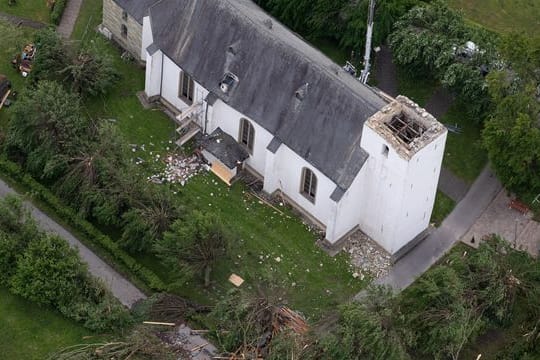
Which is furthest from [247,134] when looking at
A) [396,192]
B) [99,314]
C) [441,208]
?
[99,314]

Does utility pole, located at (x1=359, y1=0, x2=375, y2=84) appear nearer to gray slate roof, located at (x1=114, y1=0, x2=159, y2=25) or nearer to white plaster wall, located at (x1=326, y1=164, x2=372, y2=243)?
white plaster wall, located at (x1=326, y1=164, x2=372, y2=243)

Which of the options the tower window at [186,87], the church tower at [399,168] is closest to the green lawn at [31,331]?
the church tower at [399,168]

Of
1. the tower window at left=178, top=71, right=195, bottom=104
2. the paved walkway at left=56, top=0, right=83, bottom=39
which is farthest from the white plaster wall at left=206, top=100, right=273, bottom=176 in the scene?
the paved walkway at left=56, top=0, right=83, bottom=39

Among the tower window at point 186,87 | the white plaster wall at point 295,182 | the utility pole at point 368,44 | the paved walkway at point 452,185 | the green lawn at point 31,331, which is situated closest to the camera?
the green lawn at point 31,331

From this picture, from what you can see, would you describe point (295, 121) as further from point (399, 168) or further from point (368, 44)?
point (368, 44)

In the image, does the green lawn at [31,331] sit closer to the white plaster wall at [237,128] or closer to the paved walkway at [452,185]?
the white plaster wall at [237,128]
